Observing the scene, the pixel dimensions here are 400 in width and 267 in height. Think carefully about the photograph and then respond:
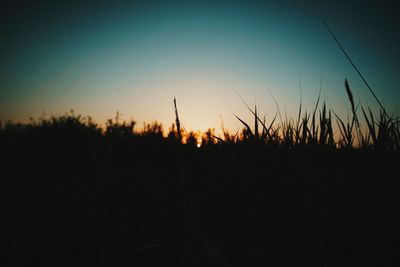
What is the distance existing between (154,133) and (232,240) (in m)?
4.01

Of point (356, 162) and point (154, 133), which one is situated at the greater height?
point (154, 133)

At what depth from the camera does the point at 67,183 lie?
5.99 ft

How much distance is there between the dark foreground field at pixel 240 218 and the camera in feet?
1.86

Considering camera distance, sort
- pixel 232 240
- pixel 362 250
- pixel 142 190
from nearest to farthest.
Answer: pixel 362 250
pixel 232 240
pixel 142 190

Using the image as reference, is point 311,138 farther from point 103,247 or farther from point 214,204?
point 103,247

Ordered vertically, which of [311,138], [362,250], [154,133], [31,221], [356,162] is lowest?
[362,250]

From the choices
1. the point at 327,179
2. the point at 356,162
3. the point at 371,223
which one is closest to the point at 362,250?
the point at 371,223

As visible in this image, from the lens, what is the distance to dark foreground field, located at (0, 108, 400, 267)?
567 millimetres

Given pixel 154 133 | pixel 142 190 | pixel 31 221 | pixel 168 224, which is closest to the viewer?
pixel 168 224

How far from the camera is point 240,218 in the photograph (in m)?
0.80

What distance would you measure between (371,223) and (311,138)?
0.61m

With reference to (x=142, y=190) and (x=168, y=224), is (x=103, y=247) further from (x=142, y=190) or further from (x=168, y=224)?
(x=142, y=190)

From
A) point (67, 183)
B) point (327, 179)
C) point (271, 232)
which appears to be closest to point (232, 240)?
point (271, 232)

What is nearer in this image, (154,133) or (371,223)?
(371,223)
